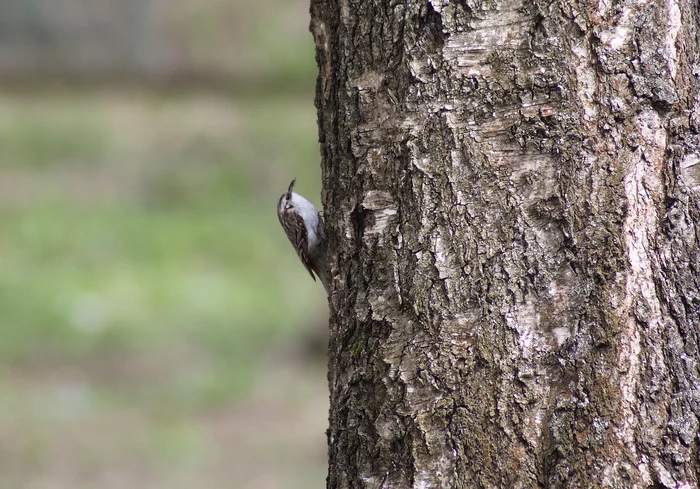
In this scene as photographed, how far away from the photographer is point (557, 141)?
228 cm

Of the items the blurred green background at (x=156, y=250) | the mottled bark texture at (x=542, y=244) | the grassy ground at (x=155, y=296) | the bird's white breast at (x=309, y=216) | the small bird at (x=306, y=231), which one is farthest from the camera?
the blurred green background at (x=156, y=250)

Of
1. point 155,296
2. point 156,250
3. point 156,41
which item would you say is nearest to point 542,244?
point 155,296

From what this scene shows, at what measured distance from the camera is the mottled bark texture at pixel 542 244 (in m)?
2.23

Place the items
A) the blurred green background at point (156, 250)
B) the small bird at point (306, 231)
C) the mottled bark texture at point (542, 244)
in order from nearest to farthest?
1. the mottled bark texture at point (542, 244)
2. the small bird at point (306, 231)
3. the blurred green background at point (156, 250)

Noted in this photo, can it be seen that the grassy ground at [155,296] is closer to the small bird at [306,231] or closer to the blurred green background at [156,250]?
the blurred green background at [156,250]

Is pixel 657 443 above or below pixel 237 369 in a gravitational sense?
below

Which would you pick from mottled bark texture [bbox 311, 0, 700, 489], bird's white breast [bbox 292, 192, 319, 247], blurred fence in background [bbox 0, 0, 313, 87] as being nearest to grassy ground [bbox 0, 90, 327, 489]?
blurred fence in background [bbox 0, 0, 313, 87]

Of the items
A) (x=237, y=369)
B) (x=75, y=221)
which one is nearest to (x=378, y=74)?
(x=237, y=369)

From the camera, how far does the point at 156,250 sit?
12.4m

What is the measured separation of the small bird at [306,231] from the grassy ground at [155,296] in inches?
99.1

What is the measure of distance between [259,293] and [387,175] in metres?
8.89

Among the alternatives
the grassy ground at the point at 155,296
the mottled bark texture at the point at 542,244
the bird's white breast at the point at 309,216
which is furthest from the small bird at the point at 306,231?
the grassy ground at the point at 155,296

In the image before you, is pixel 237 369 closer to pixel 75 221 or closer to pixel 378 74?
pixel 75 221

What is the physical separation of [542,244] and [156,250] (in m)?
10.6
